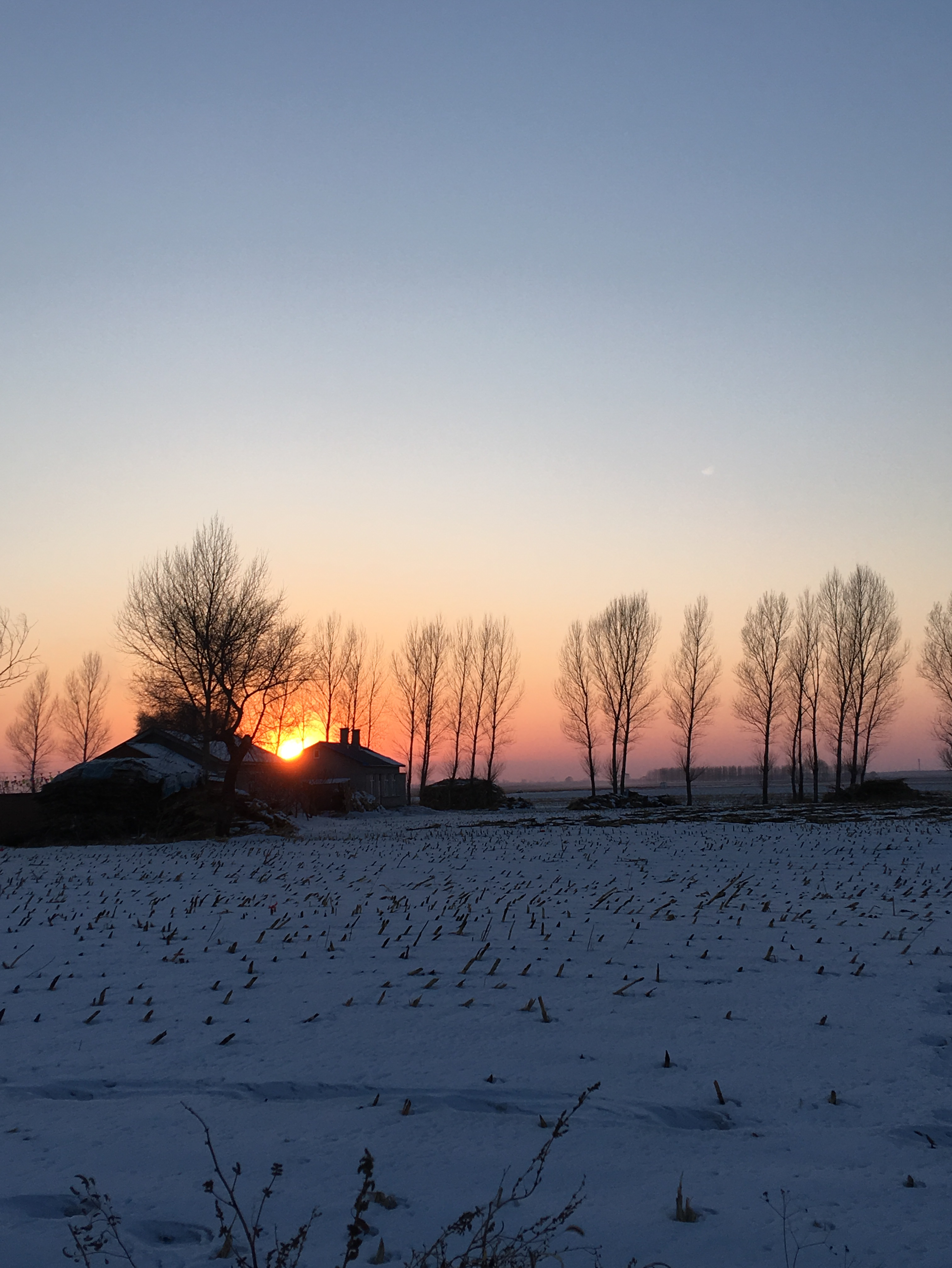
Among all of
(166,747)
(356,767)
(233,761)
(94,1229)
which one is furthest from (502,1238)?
(356,767)

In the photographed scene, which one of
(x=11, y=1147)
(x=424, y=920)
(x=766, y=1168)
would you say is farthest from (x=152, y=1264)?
(x=424, y=920)

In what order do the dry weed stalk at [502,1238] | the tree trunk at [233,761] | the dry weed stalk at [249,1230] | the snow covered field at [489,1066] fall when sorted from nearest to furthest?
the dry weed stalk at [249,1230], the dry weed stalk at [502,1238], the snow covered field at [489,1066], the tree trunk at [233,761]

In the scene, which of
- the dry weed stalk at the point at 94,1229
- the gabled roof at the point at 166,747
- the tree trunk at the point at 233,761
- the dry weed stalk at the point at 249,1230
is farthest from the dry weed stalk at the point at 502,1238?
the gabled roof at the point at 166,747

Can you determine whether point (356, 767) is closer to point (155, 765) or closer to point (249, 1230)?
point (155, 765)

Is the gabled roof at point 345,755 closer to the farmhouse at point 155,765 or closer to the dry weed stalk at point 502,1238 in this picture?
the farmhouse at point 155,765

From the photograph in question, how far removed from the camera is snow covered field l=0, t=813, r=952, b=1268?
2842 mm

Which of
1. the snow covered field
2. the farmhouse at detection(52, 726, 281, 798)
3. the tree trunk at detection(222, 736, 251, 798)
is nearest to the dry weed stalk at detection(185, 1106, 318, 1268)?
the snow covered field

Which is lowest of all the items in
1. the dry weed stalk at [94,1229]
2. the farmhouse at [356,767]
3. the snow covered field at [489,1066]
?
the farmhouse at [356,767]

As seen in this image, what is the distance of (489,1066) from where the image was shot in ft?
13.8

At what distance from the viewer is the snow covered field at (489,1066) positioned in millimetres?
2842

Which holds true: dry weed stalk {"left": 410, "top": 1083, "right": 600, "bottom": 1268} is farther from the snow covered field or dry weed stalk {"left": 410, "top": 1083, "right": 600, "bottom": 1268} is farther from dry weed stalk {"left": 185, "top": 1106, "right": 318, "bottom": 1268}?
dry weed stalk {"left": 185, "top": 1106, "right": 318, "bottom": 1268}

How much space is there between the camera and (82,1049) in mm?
4461

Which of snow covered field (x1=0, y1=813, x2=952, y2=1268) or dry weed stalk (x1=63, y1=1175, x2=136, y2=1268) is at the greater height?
dry weed stalk (x1=63, y1=1175, x2=136, y2=1268)

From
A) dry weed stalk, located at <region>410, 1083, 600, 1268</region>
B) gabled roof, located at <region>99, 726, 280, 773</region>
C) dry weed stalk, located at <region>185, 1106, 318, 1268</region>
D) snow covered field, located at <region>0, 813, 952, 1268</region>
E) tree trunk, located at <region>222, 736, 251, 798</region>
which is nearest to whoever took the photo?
dry weed stalk, located at <region>185, 1106, 318, 1268</region>
